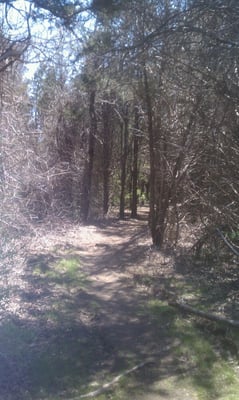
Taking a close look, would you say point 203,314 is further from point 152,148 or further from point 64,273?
point 152,148

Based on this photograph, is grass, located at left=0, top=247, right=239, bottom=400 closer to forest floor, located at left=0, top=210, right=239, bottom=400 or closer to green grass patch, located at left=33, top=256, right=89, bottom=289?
forest floor, located at left=0, top=210, right=239, bottom=400

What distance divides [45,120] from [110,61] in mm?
8105

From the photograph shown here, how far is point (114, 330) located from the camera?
291 inches

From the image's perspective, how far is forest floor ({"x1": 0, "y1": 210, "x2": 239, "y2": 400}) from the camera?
5.50 meters

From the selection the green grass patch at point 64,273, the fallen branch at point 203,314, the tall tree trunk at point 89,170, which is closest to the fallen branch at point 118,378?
the fallen branch at point 203,314

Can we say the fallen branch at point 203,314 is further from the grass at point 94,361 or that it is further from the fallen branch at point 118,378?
the fallen branch at point 118,378

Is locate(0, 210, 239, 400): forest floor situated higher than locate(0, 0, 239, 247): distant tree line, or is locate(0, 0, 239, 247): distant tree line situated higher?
locate(0, 0, 239, 247): distant tree line

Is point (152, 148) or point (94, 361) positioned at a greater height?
point (152, 148)

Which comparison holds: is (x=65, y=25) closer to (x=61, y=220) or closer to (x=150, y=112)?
(x=150, y=112)

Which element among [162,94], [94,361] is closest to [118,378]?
[94,361]

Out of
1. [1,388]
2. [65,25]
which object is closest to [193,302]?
[1,388]

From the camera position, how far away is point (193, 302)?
8797 mm

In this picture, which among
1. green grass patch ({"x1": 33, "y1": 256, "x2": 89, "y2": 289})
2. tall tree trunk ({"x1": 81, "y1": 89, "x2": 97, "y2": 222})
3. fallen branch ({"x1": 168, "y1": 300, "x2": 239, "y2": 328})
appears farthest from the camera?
tall tree trunk ({"x1": 81, "y1": 89, "x2": 97, "y2": 222})

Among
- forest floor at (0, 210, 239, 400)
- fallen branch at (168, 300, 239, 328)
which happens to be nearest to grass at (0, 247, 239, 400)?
forest floor at (0, 210, 239, 400)
